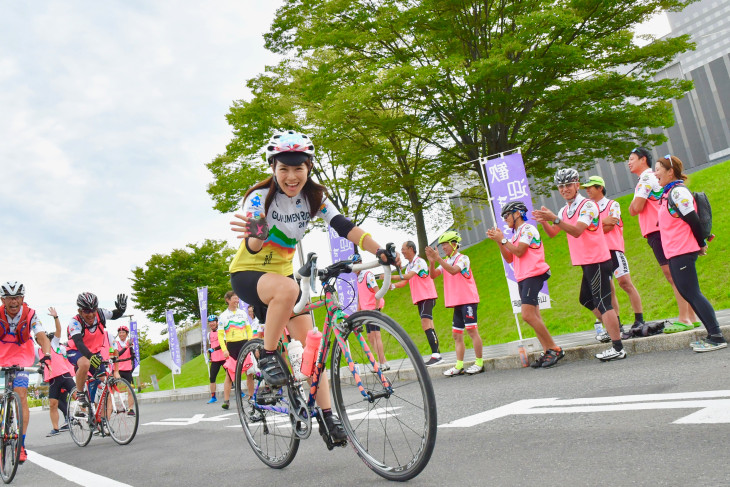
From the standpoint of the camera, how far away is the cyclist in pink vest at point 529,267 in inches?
287

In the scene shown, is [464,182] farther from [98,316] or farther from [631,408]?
[631,408]

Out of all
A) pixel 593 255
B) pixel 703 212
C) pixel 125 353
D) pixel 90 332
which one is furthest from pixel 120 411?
pixel 703 212

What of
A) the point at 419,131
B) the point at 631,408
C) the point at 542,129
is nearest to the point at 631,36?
the point at 542,129

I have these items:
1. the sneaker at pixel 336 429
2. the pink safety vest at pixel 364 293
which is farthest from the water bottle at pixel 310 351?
the pink safety vest at pixel 364 293

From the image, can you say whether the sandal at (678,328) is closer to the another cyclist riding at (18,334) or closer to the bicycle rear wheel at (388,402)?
the bicycle rear wheel at (388,402)

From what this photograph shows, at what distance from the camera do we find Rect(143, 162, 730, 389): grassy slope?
39.2ft

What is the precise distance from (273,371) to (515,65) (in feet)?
49.0

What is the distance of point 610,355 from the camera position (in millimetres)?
7117

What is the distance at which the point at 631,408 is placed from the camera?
14.0 feet

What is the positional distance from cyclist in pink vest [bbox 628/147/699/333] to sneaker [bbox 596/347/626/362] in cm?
76

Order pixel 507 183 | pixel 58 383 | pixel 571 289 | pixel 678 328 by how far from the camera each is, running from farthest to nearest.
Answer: pixel 571 289 < pixel 58 383 < pixel 507 183 < pixel 678 328

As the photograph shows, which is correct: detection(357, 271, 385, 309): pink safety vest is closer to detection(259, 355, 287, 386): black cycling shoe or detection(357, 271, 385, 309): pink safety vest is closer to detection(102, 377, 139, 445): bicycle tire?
detection(102, 377, 139, 445): bicycle tire

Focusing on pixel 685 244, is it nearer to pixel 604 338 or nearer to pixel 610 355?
pixel 610 355

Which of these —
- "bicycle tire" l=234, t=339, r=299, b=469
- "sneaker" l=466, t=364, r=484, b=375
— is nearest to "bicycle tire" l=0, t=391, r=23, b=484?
"bicycle tire" l=234, t=339, r=299, b=469
